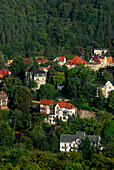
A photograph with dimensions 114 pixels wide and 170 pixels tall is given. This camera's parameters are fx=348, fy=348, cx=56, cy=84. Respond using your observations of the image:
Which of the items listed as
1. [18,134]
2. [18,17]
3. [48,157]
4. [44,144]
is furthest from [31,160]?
[18,17]

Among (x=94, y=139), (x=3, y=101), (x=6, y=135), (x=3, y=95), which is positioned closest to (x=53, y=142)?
(x=94, y=139)

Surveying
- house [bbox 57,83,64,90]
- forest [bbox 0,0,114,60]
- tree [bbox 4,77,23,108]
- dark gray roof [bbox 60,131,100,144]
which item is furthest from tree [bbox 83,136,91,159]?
forest [bbox 0,0,114,60]

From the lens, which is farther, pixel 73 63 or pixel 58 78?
pixel 73 63

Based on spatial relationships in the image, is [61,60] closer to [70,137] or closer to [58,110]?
[58,110]

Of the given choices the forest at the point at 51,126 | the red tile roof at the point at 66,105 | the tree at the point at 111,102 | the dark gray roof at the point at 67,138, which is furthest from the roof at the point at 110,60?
the dark gray roof at the point at 67,138

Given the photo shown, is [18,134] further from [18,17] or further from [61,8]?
[61,8]

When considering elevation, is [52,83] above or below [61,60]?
below
